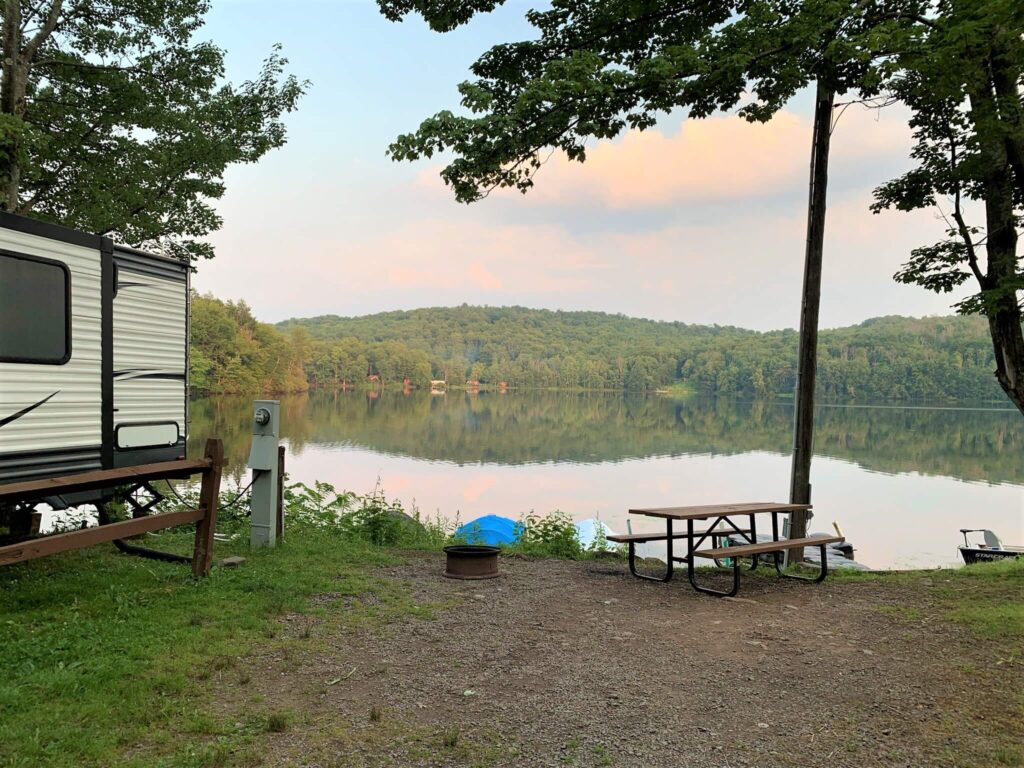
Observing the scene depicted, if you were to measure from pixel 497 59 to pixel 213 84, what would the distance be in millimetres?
5099

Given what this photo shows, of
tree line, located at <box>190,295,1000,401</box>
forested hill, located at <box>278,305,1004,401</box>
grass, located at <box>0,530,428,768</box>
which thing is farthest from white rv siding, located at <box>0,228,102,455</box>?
forested hill, located at <box>278,305,1004,401</box>

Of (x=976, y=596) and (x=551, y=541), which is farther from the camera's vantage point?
(x=551, y=541)

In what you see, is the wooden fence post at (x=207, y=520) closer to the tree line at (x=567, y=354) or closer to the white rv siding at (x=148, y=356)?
the white rv siding at (x=148, y=356)

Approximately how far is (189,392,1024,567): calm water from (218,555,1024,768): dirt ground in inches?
455

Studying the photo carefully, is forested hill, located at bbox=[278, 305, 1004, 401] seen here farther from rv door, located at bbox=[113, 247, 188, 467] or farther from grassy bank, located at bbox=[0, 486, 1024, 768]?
rv door, located at bbox=[113, 247, 188, 467]

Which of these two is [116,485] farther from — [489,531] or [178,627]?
[489,531]

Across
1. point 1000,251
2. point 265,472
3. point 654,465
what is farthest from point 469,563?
point 654,465

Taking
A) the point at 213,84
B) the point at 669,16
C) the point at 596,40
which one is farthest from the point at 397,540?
the point at 213,84

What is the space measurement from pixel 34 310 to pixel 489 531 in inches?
277

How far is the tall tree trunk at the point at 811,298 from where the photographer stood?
7.64m

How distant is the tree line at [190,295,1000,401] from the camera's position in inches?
2298

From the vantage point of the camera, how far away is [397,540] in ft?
26.3

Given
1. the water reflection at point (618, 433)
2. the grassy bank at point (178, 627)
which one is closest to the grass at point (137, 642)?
the grassy bank at point (178, 627)

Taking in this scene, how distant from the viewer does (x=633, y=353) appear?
325 feet
